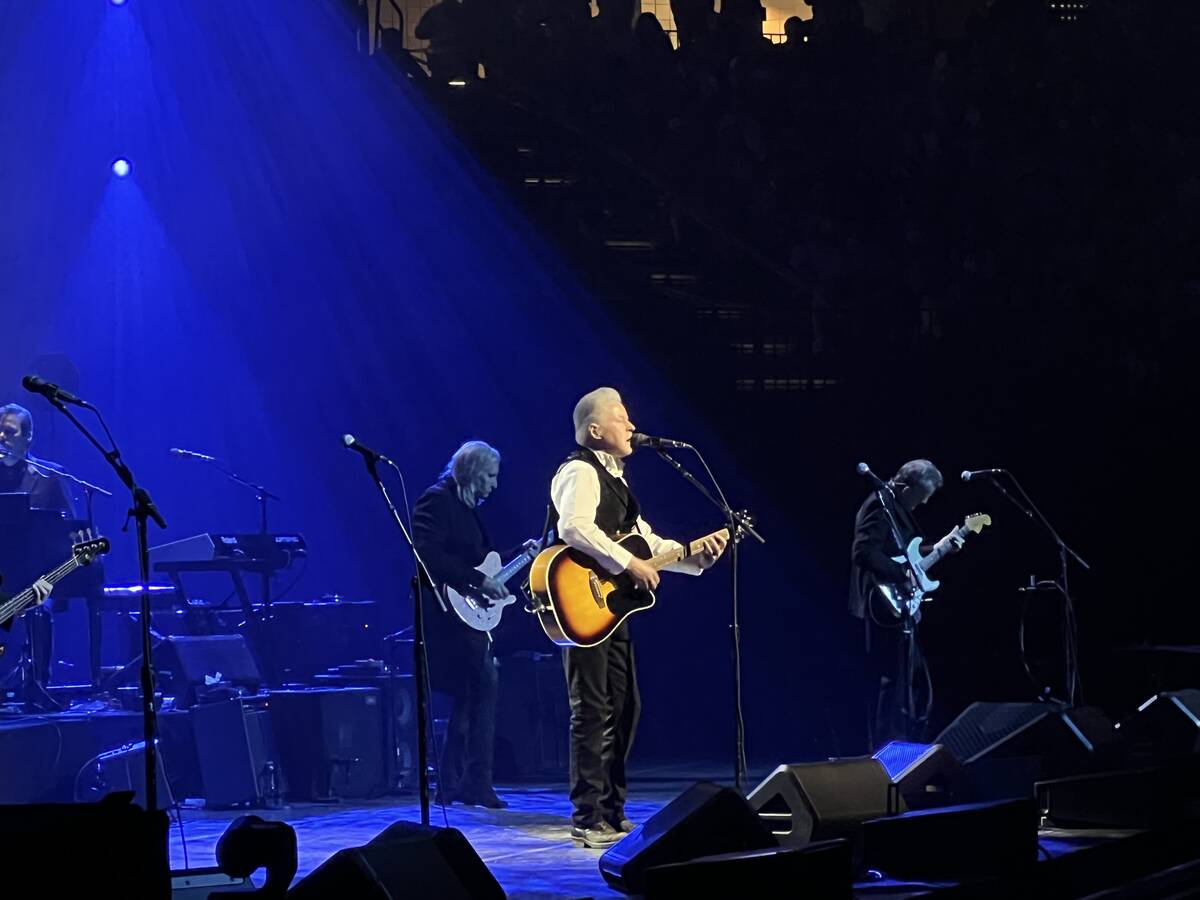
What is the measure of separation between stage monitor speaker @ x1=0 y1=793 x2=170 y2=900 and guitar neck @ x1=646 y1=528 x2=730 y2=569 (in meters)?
3.10

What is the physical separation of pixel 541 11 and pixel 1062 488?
5.37m

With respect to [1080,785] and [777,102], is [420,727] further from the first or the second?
[777,102]

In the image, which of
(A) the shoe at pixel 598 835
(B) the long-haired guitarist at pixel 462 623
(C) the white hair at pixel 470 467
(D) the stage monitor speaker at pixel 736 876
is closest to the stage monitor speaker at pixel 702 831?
(D) the stage monitor speaker at pixel 736 876

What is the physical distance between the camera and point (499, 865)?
596 cm

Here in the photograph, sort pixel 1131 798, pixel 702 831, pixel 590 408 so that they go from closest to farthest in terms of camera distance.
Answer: pixel 702 831
pixel 1131 798
pixel 590 408

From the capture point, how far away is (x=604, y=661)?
6.39m

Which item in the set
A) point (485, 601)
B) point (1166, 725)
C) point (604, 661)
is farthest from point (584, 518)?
point (1166, 725)

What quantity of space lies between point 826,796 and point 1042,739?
2.07m

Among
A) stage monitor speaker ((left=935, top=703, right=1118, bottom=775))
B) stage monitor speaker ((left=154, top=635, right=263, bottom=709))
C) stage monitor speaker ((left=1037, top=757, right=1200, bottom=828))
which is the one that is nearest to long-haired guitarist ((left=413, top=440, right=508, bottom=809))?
stage monitor speaker ((left=154, top=635, right=263, bottom=709))

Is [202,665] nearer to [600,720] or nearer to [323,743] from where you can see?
[323,743]

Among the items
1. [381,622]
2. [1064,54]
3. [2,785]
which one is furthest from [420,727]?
[1064,54]

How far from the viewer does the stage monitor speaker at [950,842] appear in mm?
4949

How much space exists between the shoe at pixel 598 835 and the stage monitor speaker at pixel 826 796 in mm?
954

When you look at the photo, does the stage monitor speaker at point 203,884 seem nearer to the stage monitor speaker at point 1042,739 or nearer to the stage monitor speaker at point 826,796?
the stage monitor speaker at point 826,796
